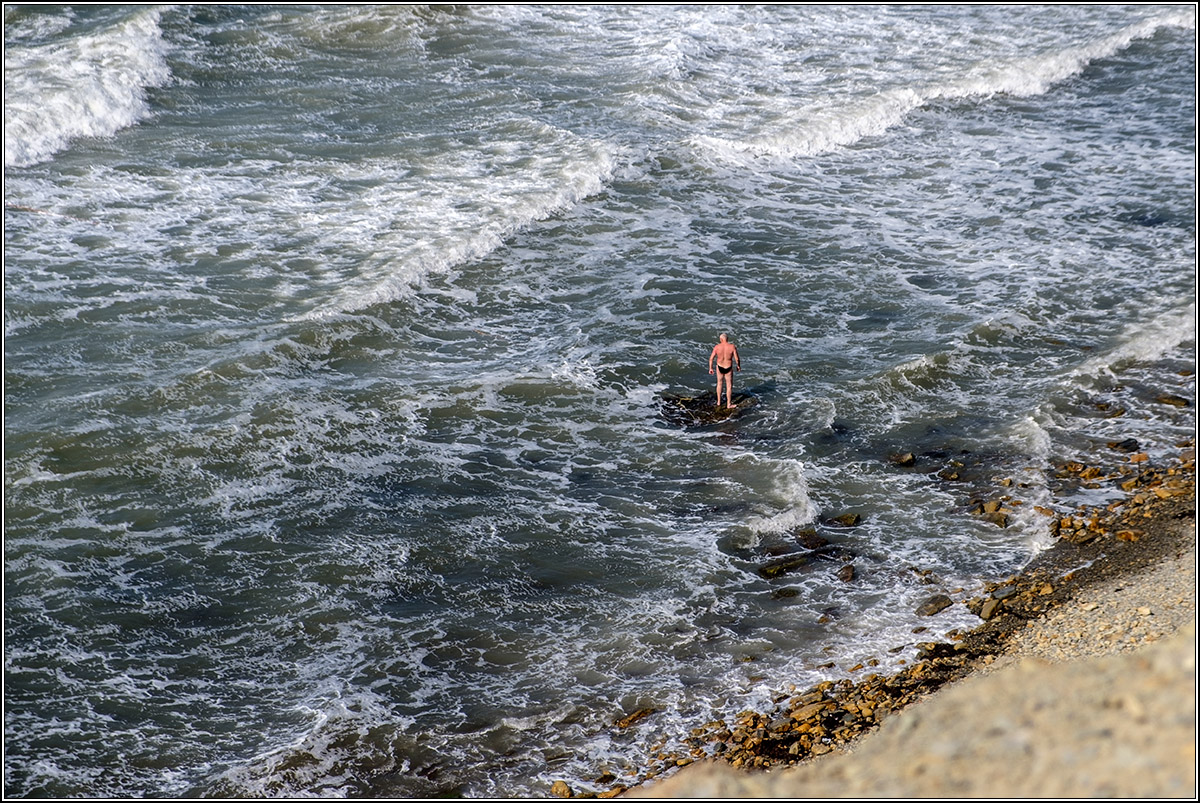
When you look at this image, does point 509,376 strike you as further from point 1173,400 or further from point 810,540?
point 1173,400

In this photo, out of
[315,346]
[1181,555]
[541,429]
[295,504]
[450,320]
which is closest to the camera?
[1181,555]

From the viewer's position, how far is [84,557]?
9.84 meters

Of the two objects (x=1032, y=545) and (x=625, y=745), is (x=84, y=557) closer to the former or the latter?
(x=625, y=745)

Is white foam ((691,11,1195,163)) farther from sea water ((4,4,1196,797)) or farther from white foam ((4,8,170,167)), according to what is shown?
white foam ((4,8,170,167))

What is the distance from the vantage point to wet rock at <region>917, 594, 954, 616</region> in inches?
358

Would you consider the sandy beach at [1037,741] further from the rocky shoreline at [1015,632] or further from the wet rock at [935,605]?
the wet rock at [935,605]

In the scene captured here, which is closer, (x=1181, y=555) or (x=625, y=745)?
(x=625, y=745)

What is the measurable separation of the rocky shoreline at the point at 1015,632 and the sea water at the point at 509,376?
25cm

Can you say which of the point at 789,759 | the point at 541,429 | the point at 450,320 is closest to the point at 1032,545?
the point at 789,759

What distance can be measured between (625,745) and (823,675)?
176 cm

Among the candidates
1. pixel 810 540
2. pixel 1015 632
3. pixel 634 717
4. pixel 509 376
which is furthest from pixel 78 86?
pixel 1015 632

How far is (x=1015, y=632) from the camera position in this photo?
8.70 meters

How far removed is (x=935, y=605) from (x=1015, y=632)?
0.71 m

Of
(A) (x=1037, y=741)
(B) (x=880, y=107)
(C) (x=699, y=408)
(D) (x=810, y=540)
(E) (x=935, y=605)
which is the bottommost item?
(E) (x=935, y=605)
